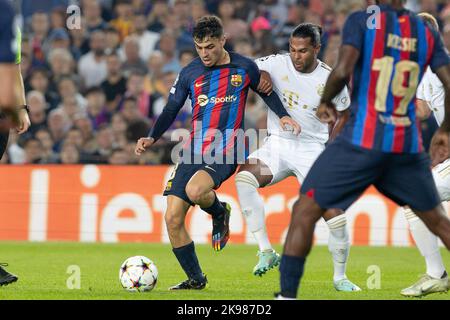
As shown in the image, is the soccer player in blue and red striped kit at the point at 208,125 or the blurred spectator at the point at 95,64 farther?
the blurred spectator at the point at 95,64

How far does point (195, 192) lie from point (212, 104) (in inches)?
35.6

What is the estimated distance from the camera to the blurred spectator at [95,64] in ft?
60.8

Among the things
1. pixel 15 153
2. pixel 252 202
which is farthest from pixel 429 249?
pixel 15 153

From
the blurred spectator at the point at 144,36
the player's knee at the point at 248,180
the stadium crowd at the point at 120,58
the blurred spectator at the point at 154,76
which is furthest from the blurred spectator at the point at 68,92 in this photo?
the player's knee at the point at 248,180

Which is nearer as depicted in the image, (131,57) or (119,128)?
(119,128)

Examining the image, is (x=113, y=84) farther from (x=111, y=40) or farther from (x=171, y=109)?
(x=171, y=109)

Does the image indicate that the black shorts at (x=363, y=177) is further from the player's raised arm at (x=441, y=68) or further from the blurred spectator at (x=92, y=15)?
the blurred spectator at (x=92, y=15)

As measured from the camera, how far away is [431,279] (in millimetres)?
8961

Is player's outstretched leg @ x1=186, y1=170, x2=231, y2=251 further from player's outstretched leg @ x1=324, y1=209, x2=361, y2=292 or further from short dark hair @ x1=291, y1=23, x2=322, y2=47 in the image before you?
short dark hair @ x1=291, y1=23, x2=322, y2=47

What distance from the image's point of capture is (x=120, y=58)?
731 inches

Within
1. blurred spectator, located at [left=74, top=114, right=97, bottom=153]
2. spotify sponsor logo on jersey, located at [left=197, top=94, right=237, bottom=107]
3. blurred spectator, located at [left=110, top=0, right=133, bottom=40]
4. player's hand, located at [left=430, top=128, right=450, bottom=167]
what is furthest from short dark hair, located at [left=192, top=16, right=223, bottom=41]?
blurred spectator, located at [left=110, top=0, right=133, bottom=40]

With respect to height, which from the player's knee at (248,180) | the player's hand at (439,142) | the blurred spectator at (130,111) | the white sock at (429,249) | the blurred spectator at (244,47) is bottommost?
the white sock at (429,249)

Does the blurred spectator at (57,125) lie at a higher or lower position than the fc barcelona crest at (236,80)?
higher

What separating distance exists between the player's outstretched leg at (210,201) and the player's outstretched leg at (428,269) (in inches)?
66.4
